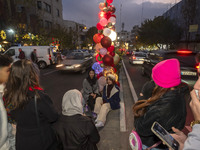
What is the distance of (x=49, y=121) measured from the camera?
169cm

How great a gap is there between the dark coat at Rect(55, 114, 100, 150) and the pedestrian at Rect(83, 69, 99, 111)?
2648mm

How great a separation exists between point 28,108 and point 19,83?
325 mm

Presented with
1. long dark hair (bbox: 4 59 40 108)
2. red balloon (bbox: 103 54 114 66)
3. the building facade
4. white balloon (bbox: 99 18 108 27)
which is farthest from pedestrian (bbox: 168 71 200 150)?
the building facade

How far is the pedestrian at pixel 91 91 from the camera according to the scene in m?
4.53

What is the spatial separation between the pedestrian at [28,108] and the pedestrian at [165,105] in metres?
1.09

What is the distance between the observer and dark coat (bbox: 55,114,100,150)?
71.2 inches

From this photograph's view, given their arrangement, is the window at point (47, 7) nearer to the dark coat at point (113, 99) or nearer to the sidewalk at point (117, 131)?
the dark coat at point (113, 99)

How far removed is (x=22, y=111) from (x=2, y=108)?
0.67 ft

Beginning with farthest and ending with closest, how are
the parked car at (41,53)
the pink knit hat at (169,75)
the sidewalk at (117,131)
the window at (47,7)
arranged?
the window at (47,7) < the parked car at (41,53) < the sidewalk at (117,131) < the pink knit hat at (169,75)

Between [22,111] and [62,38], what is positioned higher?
[62,38]

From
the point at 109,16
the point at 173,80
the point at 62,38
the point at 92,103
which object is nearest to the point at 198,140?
the point at 173,80

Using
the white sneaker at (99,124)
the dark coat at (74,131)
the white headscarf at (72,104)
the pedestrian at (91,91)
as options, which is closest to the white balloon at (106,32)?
the pedestrian at (91,91)

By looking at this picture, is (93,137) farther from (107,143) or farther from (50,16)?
(50,16)

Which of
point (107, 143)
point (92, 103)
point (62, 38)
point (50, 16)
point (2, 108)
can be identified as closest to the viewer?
point (2, 108)
